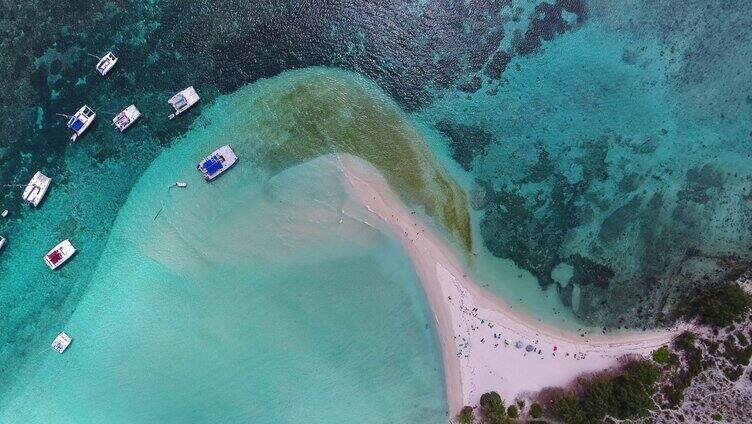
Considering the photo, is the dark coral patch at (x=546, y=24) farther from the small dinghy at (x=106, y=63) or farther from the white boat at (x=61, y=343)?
the white boat at (x=61, y=343)

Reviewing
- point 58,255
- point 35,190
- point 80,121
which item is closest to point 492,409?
point 58,255

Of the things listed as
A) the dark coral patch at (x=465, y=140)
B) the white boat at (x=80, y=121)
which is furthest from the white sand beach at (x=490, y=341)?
the white boat at (x=80, y=121)

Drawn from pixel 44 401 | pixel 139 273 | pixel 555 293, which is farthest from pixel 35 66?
pixel 555 293

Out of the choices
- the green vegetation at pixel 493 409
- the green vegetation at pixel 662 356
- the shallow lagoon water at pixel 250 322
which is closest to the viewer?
the green vegetation at pixel 493 409

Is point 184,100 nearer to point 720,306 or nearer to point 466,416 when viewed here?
point 466,416

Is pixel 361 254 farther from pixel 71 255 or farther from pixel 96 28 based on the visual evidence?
pixel 96 28

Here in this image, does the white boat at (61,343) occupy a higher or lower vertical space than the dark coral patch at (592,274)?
higher
